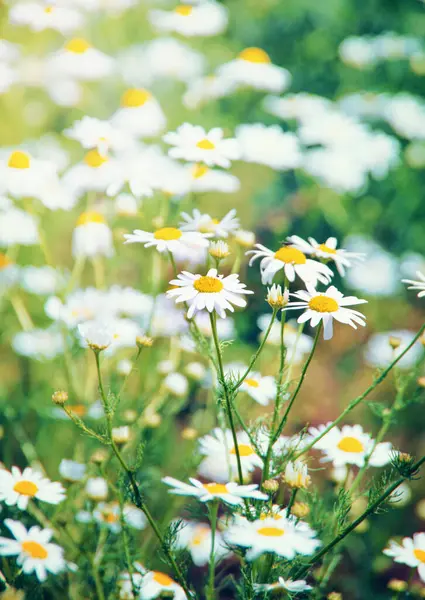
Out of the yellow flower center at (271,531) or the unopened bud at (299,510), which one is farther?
the unopened bud at (299,510)

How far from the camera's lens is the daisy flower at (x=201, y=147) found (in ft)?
5.53

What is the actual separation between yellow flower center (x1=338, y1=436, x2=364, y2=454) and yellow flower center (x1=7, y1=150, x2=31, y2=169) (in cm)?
124

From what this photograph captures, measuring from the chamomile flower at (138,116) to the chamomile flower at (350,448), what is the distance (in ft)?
4.17

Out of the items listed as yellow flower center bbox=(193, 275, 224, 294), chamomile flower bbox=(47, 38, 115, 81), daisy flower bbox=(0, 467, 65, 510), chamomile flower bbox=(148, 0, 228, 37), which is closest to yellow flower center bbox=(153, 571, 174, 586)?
daisy flower bbox=(0, 467, 65, 510)

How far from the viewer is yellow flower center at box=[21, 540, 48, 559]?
1383 mm

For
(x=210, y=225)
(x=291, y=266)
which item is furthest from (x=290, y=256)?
(x=210, y=225)

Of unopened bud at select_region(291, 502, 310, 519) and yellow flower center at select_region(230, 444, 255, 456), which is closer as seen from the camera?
unopened bud at select_region(291, 502, 310, 519)

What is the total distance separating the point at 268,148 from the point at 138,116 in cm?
62

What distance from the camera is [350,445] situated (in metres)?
1.57

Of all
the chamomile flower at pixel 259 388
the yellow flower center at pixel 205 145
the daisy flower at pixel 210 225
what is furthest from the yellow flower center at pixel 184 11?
the chamomile flower at pixel 259 388

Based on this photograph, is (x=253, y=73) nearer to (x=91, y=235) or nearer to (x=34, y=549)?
(x=91, y=235)

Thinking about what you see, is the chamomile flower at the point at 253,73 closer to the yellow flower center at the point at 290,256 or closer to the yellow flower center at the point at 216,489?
the yellow flower center at the point at 290,256

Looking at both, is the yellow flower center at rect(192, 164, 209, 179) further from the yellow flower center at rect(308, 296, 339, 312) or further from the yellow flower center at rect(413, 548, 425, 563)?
the yellow flower center at rect(413, 548, 425, 563)

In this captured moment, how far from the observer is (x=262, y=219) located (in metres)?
3.52
